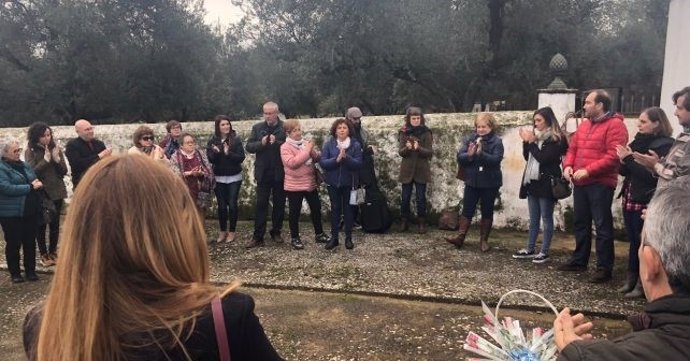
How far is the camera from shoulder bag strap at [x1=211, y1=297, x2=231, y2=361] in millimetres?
1172

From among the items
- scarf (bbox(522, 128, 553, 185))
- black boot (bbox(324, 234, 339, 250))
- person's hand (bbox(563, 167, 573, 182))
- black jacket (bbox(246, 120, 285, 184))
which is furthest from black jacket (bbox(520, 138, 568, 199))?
black jacket (bbox(246, 120, 285, 184))

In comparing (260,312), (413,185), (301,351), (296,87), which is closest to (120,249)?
(301,351)

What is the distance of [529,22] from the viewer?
13820 mm

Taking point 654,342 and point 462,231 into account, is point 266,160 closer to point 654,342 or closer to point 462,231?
point 462,231

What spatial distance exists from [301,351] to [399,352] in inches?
27.6

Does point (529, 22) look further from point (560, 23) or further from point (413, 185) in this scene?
point (413, 185)

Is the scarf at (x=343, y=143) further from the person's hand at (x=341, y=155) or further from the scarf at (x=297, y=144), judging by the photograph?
the scarf at (x=297, y=144)

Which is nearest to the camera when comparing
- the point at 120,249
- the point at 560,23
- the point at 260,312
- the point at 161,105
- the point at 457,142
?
the point at 120,249

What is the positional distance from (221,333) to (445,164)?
607cm

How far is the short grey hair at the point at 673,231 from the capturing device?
129cm

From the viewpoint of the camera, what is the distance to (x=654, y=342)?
1.23m

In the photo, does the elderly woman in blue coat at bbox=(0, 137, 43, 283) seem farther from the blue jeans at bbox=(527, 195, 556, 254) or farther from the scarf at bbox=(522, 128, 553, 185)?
the blue jeans at bbox=(527, 195, 556, 254)

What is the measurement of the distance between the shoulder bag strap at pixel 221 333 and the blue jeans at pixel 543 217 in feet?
15.7

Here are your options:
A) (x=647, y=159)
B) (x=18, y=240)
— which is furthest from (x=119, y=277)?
(x=18, y=240)
